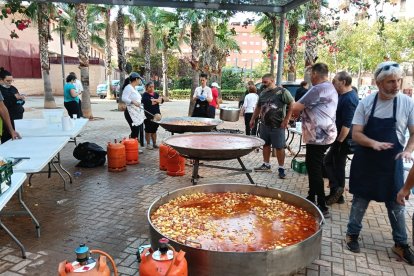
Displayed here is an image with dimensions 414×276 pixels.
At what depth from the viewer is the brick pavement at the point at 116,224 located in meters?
3.06

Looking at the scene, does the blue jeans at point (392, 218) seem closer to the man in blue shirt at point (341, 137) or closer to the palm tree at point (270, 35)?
the man in blue shirt at point (341, 137)

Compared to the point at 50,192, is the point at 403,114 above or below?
above

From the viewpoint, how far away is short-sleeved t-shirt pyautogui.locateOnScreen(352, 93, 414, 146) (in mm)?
2932

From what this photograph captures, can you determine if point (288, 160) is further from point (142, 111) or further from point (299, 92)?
point (142, 111)

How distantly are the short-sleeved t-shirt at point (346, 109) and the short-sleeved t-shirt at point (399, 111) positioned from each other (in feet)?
4.18

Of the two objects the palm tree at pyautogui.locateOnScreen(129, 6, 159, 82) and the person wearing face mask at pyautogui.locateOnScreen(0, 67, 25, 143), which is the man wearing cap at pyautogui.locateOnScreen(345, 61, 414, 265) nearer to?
the person wearing face mask at pyautogui.locateOnScreen(0, 67, 25, 143)

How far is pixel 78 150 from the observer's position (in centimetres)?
639

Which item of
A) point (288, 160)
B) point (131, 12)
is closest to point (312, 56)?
point (288, 160)

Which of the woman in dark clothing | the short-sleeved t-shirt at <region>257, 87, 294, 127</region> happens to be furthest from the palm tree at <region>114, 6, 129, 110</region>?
the short-sleeved t-shirt at <region>257, 87, 294, 127</region>

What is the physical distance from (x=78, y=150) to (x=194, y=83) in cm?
953

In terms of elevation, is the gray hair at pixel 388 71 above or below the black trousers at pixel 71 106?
above

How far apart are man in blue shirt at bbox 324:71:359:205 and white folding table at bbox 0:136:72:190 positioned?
368cm

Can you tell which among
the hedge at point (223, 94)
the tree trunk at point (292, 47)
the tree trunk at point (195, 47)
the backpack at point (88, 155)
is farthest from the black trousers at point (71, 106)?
the hedge at point (223, 94)

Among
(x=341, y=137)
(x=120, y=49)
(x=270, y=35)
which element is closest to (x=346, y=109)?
(x=341, y=137)
